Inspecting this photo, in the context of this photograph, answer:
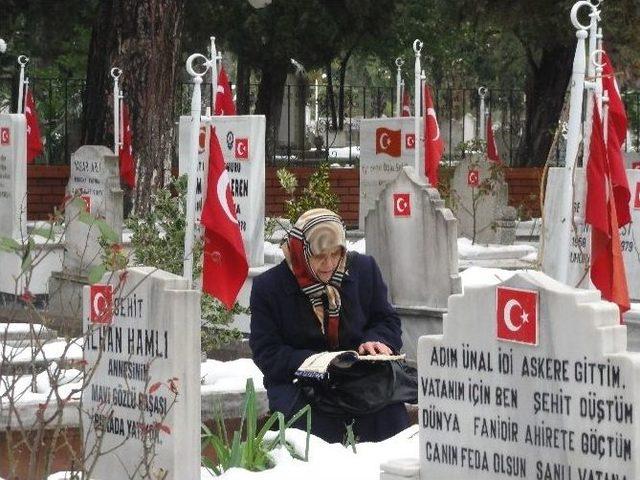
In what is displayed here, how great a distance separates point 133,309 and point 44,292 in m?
10.8

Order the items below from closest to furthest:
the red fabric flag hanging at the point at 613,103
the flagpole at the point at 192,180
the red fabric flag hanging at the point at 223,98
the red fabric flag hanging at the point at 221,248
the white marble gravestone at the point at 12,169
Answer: the flagpole at the point at 192,180, the red fabric flag hanging at the point at 221,248, the red fabric flag hanging at the point at 613,103, the red fabric flag hanging at the point at 223,98, the white marble gravestone at the point at 12,169

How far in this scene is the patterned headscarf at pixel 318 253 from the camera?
8266 millimetres

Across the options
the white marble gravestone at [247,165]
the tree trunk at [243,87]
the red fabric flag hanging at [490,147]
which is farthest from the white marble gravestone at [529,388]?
the tree trunk at [243,87]

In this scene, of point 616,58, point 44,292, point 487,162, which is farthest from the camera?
point 616,58

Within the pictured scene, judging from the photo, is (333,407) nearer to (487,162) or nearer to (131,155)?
(131,155)

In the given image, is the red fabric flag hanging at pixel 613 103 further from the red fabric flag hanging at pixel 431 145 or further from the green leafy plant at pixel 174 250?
the red fabric flag hanging at pixel 431 145

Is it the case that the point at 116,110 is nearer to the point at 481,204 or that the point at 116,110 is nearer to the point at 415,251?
the point at 481,204

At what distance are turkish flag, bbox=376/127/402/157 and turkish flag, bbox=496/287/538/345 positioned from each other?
1491 centimetres

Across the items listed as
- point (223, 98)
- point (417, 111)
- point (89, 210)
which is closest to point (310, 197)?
point (223, 98)

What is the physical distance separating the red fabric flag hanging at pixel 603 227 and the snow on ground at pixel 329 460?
2.65 metres

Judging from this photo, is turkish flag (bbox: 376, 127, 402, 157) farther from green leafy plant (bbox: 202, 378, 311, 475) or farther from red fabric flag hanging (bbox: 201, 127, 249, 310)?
green leafy plant (bbox: 202, 378, 311, 475)

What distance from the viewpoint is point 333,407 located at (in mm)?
8336

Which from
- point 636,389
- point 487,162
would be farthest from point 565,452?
point 487,162

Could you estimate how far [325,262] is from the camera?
8391mm
